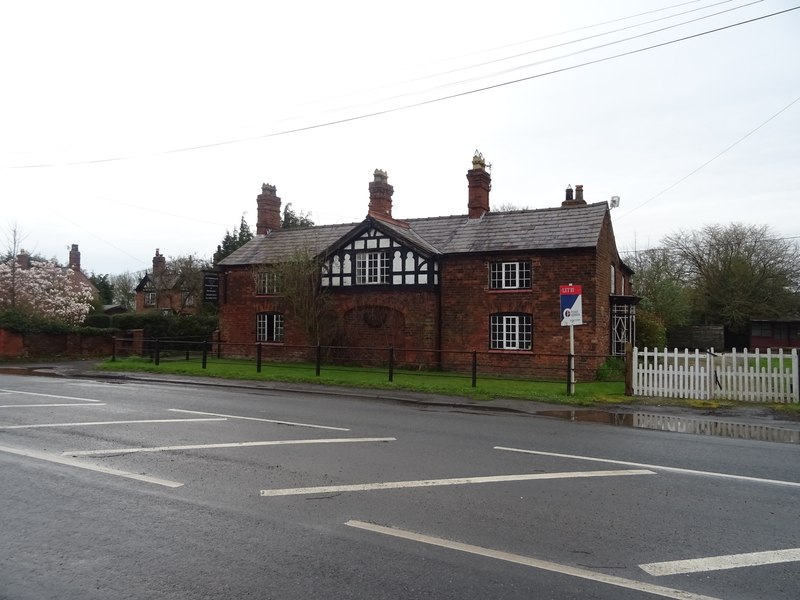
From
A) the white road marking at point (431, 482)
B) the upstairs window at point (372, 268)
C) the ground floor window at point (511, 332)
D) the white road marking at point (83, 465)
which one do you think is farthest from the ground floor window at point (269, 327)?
the white road marking at point (431, 482)

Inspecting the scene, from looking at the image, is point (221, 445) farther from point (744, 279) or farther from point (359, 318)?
point (744, 279)

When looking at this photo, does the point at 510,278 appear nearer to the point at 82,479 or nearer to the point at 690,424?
the point at 690,424

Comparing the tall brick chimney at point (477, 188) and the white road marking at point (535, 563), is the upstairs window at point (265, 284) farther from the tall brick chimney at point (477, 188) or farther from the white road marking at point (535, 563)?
the white road marking at point (535, 563)

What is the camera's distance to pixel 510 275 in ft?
70.0

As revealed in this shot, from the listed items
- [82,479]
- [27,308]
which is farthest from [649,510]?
[27,308]

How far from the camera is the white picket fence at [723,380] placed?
527 inches

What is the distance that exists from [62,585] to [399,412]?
8554mm

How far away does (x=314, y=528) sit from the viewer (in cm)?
474

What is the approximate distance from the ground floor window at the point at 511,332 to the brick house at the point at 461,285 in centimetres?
4

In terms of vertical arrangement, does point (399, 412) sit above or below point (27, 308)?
below

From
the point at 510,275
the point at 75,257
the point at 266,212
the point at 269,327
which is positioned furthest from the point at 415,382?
the point at 75,257

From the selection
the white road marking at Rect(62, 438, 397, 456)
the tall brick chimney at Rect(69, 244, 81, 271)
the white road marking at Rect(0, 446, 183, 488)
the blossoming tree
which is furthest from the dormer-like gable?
the tall brick chimney at Rect(69, 244, 81, 271)

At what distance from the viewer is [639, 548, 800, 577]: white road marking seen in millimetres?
4055

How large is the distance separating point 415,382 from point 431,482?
10617mm
